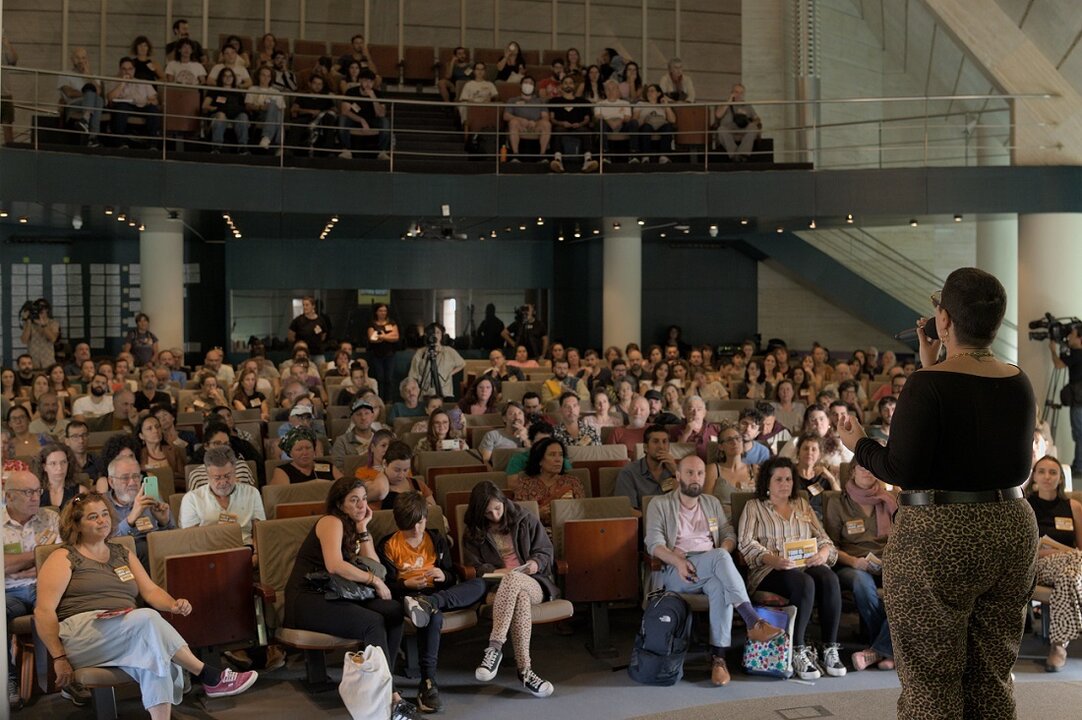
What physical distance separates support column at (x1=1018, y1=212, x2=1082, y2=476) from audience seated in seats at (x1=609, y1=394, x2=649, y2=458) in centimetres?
571

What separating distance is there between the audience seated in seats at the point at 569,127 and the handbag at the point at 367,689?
33.5 feet

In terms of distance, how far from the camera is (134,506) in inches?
249

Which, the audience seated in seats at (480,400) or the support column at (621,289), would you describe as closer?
the audience seated in seats at (480,400)

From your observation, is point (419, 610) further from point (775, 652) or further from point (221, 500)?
point (775, 652)

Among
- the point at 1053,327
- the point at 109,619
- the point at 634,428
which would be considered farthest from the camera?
the point at 1053,327

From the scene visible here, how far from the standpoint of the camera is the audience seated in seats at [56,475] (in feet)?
21.9

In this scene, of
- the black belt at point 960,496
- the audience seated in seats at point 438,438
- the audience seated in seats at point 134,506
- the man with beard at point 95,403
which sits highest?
the black belt at point 960,496

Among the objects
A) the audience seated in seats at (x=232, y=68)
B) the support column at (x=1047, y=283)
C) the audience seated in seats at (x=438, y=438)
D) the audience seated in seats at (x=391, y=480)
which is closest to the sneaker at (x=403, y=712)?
the audience seated in seats at (x=391, y=480)

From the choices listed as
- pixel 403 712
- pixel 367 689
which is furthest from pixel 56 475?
pixel 403 712

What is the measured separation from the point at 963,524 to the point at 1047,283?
11.4m

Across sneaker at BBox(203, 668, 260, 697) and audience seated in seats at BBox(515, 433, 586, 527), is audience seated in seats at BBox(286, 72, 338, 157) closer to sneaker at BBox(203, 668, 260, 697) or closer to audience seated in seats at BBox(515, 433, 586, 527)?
audience seated in seats at BBox(515, 433, 586, 527)

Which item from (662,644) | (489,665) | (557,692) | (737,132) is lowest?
(557,692)

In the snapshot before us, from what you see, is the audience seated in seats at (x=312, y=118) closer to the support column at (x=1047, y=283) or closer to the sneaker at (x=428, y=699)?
the support column at (x=1047, y=283)

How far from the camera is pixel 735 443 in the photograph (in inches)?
300
